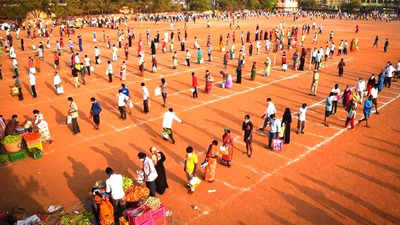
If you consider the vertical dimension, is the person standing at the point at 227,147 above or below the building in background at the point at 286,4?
below

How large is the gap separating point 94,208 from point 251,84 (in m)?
14.2

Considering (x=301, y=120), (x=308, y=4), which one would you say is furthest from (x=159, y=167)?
(x=308, y=4)

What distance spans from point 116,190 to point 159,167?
4.66ft

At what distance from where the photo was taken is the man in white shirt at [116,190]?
7.30 metres

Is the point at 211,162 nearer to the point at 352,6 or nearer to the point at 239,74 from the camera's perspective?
the point at 239,74

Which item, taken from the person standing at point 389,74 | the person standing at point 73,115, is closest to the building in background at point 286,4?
the person standing at point 389,74

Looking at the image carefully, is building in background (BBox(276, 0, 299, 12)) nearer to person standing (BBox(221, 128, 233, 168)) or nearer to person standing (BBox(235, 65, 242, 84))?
person standing (BBox(235, 65, 242, 84))

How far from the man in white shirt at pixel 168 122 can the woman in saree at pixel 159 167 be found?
8.76 feet

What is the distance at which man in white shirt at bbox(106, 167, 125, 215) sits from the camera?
730 cm

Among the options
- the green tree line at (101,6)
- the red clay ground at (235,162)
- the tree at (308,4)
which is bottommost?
the red clay ground at (235,162)

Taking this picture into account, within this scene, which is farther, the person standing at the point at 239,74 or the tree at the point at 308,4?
the tree at the point at 308,4

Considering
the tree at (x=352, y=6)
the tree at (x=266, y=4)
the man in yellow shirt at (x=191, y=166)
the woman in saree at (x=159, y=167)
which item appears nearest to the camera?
the woman in saree at (x=159, y=167)

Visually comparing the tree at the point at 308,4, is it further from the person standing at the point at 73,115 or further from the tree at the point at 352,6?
the person standing at the point at 73,115

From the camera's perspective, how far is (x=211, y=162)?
29.7 feet
